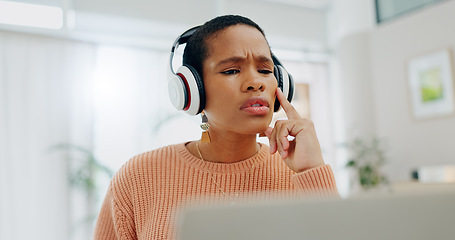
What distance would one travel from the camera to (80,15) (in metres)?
3.88

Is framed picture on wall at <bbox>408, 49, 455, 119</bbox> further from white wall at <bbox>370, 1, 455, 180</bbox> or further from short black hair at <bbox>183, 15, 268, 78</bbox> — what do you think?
short black hair at <bbox>183, 15, 268, 78</bbox>

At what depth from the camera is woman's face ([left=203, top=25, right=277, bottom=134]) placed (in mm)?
1017

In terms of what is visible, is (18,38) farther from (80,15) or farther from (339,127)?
(339,127)

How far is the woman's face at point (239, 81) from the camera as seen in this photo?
102 centimetres

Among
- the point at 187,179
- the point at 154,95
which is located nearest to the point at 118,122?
the point at 154,95

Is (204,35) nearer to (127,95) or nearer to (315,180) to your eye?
(315,180)

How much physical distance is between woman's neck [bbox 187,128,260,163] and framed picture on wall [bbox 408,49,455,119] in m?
3.10

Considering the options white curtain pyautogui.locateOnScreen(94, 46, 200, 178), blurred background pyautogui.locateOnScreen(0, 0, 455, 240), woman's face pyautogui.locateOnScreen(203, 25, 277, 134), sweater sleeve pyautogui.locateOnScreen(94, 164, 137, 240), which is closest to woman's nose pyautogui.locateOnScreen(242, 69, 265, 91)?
woman's face pyautogui.locateOnScreen(203, 25, 277, 134)

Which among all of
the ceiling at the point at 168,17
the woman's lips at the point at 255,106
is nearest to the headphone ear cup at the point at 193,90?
the woman's lips at the point at 255,106

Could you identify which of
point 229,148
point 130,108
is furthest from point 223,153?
point 130,108

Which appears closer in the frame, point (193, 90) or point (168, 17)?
point (193, 90)

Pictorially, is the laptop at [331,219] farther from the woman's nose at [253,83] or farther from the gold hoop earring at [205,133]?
the gold hoop earring at [205,133]

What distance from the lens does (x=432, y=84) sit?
12.6 ft

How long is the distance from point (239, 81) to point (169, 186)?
1.04 feet
